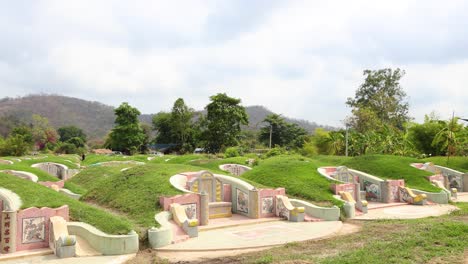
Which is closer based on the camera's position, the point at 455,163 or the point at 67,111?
the point at 455,163

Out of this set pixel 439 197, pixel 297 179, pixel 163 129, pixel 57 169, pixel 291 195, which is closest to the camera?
pixel 291 195

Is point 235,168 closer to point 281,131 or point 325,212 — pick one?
point 325,212

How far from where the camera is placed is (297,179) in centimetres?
2331

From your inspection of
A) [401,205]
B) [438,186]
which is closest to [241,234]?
[401,205]

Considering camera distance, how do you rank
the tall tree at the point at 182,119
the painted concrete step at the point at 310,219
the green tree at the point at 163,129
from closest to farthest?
the painted concrete step at the point at 310,219, the tall tree at the point at 182,119, the green tree at the point at 163,129

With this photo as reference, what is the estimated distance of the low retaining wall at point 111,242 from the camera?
40.4 feet

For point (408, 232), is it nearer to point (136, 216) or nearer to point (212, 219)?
point (212, 219)

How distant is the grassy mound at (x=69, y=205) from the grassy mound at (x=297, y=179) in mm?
10920

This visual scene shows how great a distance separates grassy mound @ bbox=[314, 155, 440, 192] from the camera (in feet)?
88.2

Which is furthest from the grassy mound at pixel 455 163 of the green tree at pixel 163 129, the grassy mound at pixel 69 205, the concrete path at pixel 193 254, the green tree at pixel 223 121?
the green tree at pixel 163 129

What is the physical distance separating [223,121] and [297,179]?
3024 cm

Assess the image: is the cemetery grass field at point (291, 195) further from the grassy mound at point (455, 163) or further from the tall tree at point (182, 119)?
the tall tree at point (182, 119)

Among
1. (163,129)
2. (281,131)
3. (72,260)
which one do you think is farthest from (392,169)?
(163,129)

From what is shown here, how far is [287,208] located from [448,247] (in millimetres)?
8164
